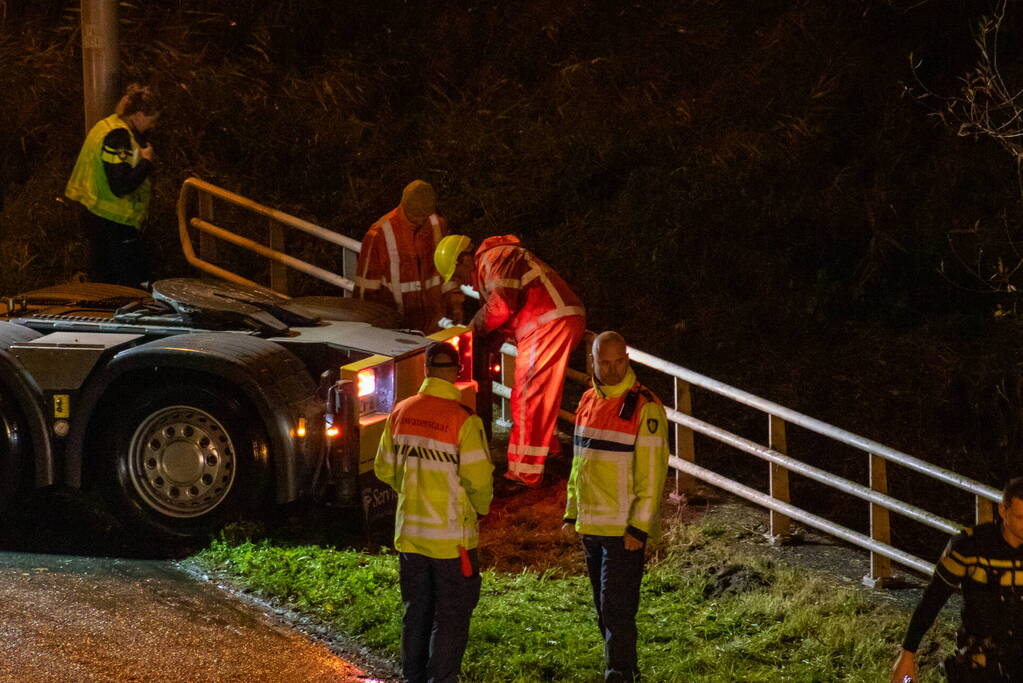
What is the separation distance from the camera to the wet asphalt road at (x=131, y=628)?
21.3 ft

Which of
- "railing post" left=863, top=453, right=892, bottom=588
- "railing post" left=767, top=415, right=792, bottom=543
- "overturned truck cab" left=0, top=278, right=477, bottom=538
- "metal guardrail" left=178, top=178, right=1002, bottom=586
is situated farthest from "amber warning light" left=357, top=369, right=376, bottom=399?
"railing post" left=863, top=453, right=892, bottom=588

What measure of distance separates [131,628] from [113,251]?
486cm

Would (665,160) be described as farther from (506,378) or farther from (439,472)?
(439,472)

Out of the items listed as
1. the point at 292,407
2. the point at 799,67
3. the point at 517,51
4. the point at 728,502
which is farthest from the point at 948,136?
the point at 292,407

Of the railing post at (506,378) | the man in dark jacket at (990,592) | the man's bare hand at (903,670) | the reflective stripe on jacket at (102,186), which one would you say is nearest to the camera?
the man in dark jacket at (990,592)

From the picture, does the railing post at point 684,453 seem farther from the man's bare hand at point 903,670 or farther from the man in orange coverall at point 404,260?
the man's bare hand at point 903,670

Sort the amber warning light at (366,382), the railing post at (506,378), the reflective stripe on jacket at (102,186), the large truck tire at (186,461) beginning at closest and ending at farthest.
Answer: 1. the amber warning light at (366,382)
2. the large truck tire at (186,461)
3. the railing post at (506,378)
4. the reflective stripe on jacket at (102,186)

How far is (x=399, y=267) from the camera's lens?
9867 mm

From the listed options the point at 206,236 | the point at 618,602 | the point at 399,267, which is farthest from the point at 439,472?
the point at 206,236

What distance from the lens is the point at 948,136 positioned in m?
14.7

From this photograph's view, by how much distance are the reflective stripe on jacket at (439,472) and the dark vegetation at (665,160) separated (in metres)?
6.82

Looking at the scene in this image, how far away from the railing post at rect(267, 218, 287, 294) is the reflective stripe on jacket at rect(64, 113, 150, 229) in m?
0.99

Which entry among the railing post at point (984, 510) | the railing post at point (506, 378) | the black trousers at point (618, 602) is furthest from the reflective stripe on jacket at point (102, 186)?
the railing post at point (984, 510)

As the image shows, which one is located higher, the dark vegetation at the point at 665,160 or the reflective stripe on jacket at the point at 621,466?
the dark vegetation at the point at 665,160
